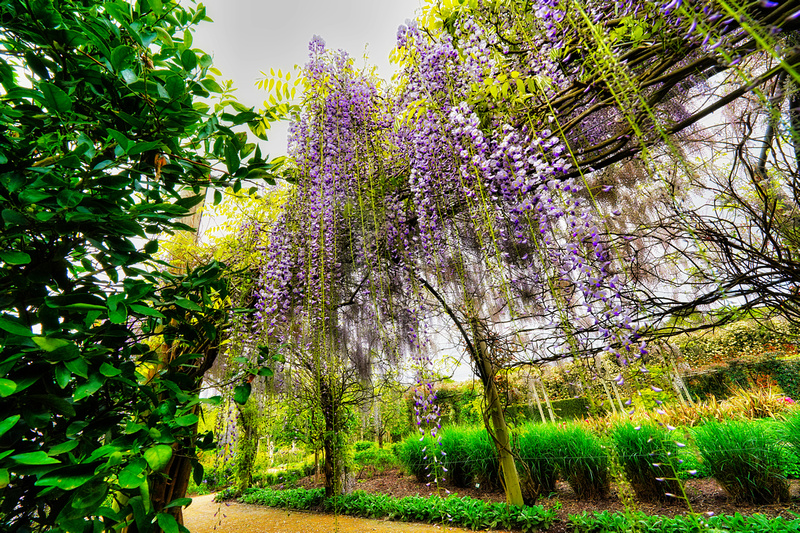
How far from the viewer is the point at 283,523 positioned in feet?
12.5

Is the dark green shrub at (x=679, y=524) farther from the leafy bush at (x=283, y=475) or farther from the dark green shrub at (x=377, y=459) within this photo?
the leafy bush at (x=283, y=475)

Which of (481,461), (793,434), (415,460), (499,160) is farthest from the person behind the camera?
(415,460)

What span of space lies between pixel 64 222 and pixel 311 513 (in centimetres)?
494

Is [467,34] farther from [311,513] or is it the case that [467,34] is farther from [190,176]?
[311,513]

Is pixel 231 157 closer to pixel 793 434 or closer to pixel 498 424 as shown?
pixel 498 424

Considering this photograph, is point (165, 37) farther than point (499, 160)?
No

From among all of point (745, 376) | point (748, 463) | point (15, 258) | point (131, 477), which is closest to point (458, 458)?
point (748, 463)

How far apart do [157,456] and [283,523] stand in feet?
14.4

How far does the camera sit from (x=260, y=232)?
2.75 metres

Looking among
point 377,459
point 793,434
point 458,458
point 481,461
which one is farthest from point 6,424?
point 377,459

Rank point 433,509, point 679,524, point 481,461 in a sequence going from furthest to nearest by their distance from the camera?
point 481,461 < point 433,509 < point 679,524

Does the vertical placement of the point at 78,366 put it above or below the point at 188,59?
below

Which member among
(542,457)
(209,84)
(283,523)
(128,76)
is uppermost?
(209,84)

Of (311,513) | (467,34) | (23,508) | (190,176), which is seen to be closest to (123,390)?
(23,508)
